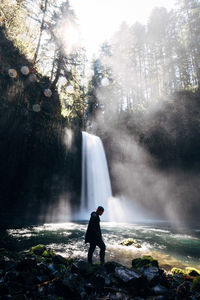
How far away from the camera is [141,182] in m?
27.3

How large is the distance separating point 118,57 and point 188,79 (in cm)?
1664

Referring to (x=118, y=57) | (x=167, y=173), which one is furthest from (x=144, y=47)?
(x=167, y=173)

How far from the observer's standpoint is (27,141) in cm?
1812

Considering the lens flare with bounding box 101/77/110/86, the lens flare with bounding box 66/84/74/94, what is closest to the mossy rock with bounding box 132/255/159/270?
the lens flare with bounding box 66/84/74/94

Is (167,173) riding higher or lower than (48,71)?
lower

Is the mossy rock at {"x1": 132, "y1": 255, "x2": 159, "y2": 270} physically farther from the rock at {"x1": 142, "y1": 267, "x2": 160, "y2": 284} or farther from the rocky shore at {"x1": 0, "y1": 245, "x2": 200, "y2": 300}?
the rock at {"x1": 142, "y1": 267, "x2": 160, "y2": 284}

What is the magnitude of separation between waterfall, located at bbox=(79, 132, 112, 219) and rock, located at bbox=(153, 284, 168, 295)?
19107 mm

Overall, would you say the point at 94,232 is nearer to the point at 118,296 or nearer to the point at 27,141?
the point at 118,296

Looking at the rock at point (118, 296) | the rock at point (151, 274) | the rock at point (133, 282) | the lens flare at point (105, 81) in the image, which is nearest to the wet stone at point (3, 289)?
the rock at point (118, 296)

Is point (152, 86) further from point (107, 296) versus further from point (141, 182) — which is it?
point (107, 296)

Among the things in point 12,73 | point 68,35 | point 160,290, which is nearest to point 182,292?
point 160,290

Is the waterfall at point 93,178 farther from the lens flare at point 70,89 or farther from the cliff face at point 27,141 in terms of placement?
the lens flare at point 70,89

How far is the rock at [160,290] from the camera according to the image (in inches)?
171

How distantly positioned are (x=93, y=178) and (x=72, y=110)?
10022 mm
